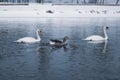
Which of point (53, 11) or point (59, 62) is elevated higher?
point (59, 62)

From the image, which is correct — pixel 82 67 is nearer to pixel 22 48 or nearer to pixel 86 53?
pixel 86 53

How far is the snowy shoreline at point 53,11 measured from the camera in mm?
109306

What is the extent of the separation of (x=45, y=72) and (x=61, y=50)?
825cm

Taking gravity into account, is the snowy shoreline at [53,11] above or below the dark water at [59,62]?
below

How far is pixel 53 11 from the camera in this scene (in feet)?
405

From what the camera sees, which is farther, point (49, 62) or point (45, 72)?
point (49, 62)

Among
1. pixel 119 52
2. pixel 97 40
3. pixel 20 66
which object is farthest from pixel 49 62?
pixel 97 40

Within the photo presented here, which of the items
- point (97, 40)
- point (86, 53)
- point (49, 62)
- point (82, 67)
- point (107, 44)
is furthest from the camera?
point (97, 40)

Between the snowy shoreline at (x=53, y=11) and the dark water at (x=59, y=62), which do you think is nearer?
the dark water at (x=59, y=62)

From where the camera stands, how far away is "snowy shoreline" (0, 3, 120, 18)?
109306 millimetres

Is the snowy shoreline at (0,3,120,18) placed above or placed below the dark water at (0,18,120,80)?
below

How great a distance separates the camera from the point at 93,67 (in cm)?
2077

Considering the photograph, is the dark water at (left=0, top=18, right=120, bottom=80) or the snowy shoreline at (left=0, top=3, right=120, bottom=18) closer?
the dark water at (left=0, top=18, right=120, bottom=80)

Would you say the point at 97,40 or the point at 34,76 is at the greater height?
the point at 34,76
